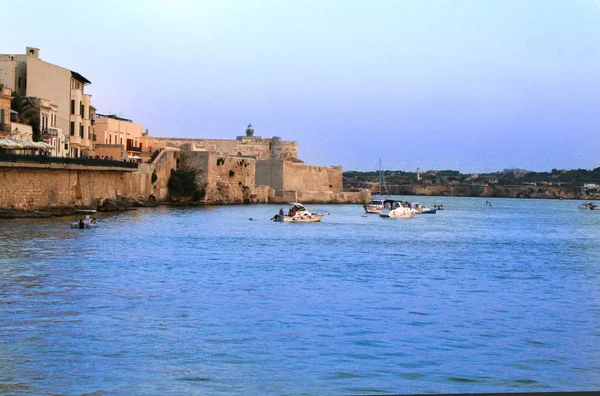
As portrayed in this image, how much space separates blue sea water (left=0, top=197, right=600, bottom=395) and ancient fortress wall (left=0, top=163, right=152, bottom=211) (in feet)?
17.9

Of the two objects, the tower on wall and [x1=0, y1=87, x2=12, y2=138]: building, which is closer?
[x1=0, y1=87, x2=12, y2=138]: building

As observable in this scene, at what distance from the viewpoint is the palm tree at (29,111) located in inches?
1277

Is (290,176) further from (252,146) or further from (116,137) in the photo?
(116,137)

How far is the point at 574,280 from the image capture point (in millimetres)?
16859

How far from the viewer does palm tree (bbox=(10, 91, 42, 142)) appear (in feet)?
106

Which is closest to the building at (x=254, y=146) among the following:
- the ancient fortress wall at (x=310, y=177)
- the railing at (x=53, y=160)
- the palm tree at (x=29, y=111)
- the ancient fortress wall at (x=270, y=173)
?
the ancient fortress wall at (x=310, y=177)

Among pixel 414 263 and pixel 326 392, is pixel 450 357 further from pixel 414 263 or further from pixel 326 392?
pixel 414 263

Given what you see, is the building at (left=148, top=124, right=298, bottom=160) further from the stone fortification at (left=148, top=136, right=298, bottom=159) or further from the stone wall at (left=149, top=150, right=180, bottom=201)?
the stone wall at (left=149, top=150, right=180, bottom=201)

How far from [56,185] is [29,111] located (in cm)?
437

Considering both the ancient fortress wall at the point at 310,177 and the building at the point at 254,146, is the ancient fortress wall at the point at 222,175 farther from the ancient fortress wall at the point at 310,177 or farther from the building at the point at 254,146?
the building at the point at 254,146

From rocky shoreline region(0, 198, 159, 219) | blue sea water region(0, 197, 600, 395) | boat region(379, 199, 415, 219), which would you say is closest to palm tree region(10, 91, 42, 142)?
rocky shoreline region(0, 198, 159, 219)

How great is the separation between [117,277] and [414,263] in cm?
772

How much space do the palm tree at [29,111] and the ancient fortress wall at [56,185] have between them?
8.02ft

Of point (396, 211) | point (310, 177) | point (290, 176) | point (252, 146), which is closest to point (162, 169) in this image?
point (396, 211)
